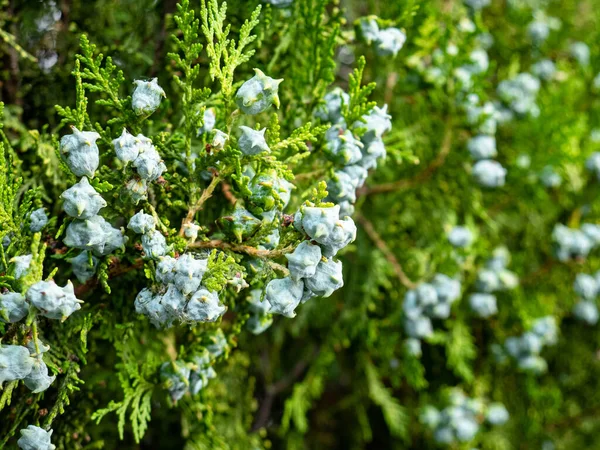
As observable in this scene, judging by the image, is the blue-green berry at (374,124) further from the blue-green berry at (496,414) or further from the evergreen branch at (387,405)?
the blue-green berry at (496,414)

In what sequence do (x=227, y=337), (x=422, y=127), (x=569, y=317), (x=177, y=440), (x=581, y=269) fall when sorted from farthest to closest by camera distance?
(x=569, y=317) < (x=581, y=269) < (x=422, y=127) < (x=177, y=440) < (x=227, y=337)

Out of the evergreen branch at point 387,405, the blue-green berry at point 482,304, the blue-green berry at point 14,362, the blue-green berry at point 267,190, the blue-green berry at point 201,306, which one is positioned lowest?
the evergreen branch at point 387,405

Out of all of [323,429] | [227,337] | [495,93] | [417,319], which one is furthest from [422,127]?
[323,429]

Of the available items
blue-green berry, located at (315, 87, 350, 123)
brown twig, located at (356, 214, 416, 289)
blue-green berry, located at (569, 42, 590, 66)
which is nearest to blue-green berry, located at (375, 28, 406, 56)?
blue-green berry, located at (315, 87, 350, 123)

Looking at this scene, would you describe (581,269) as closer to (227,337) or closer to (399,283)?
(399,283)

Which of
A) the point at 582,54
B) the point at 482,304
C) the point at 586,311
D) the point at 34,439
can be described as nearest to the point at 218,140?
the point at 34,439

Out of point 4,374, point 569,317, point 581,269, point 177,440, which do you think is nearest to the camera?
point 4,374

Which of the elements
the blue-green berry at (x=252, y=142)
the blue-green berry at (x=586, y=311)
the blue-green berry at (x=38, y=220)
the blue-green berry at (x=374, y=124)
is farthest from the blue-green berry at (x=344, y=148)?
the blue-green berry at (x=586, y=311)

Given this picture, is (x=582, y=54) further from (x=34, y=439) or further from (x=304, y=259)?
(x=34, y=439)
